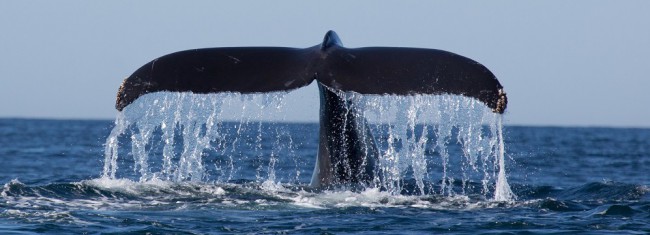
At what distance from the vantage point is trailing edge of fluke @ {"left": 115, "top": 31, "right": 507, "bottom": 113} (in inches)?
335

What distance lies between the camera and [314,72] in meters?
8.73

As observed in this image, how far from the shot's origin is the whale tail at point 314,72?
8422 mm

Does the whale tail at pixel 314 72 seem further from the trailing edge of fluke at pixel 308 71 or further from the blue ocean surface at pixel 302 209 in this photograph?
the blue ocean surface at pixel 302 209

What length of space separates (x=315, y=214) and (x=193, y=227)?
116 cm

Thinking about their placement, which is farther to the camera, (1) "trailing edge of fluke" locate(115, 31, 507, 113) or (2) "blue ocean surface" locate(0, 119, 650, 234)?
(1) "trailing edge of fluke" locate(115, 31, 507, 113)

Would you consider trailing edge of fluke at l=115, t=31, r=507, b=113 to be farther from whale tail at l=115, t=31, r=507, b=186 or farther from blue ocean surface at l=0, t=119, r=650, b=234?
blue ocean surface at l=0, t=119, r=650, b=234

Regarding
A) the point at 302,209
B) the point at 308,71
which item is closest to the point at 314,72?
the point at 308,71

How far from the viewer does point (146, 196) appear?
10.3 metres

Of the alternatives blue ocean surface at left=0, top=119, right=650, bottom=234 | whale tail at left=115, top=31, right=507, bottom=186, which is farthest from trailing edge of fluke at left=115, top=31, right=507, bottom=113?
blue ocean surface at left=0, top=119, right=650, bottom=234

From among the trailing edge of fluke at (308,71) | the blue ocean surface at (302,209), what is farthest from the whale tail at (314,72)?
the blue ocean surface at (302,209)

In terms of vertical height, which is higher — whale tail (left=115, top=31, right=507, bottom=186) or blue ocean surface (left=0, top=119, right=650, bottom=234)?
whale tail (left=115, top=31, right=507, bottom=186)

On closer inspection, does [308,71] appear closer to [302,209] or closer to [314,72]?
[314,72]

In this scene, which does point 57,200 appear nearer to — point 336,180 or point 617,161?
point 336,180

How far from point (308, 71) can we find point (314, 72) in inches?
2.1
